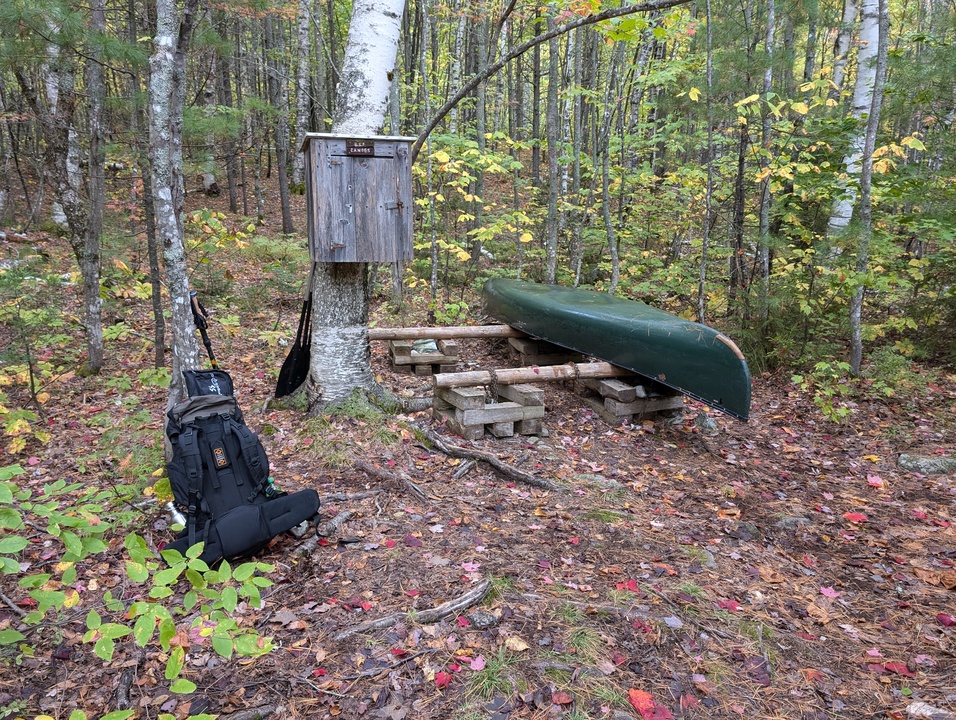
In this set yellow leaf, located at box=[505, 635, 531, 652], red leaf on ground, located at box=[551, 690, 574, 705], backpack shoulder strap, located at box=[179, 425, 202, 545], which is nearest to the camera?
red leaf on ground, located at box=[551, 690, 574, 705]

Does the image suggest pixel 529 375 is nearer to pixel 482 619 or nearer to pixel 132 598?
pixel 482 619

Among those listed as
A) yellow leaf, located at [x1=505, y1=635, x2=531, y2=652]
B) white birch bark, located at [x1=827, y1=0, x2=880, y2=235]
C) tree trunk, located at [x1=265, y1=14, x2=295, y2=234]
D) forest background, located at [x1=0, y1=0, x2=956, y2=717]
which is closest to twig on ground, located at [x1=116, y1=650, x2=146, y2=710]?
forest background, located at [x1=0, y1=0, x2=956, y2=717]

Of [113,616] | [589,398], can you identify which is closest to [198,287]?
[589,398]

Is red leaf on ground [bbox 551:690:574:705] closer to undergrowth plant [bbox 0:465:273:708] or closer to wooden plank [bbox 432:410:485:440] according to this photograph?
undergrowth plant [bbox 0:465:273:708]

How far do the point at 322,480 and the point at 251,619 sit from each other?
1.45 meters

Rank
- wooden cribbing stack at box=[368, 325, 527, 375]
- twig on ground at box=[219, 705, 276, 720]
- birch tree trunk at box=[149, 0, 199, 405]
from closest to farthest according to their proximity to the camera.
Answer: twig on ground at box=[219, 705, 276, 720]
birch tree trunk at box=[149, 0, 199, 405]
wooden cribbing stack at box=[368, 325, 527, 375]

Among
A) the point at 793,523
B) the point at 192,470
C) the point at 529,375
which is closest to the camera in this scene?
the point at 192,470

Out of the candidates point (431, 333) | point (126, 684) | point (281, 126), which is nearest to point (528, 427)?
point (431, 333)

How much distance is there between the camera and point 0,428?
17.3ft

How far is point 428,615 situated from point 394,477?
5.04 ft

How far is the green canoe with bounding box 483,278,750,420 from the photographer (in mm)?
5359

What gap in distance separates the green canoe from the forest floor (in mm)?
670

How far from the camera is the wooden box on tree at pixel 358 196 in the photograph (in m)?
4.58

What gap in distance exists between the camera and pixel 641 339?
238 inches
